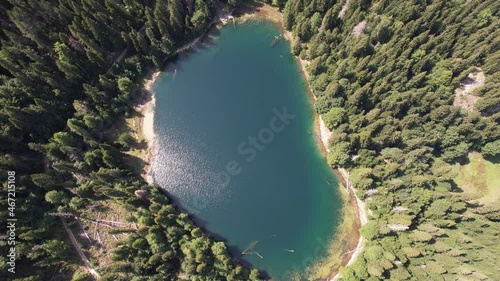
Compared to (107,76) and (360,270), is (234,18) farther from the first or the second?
(360,270)

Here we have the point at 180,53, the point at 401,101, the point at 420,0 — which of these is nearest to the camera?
the point at 401,101

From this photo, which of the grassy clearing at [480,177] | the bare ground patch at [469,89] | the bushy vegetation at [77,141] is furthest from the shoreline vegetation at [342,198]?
the bare ground patch at [469,89]

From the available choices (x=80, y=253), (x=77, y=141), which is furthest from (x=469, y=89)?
(x=80, y=253)

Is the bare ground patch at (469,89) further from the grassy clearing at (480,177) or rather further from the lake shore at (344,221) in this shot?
the lake shore at (344,221)

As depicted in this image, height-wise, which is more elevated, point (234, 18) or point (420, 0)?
point (420, 0)

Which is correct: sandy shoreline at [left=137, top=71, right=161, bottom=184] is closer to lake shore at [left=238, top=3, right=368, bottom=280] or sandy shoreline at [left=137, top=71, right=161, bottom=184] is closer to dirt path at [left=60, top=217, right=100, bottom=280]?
dirt path at [left=60, top=217, right=100, bottom=280]

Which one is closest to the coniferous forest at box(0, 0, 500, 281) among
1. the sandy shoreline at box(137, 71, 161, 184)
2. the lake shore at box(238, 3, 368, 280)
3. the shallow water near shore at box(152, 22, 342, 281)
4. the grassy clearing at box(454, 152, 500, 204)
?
the sandy shoreline at box(137, 71, 161, 184)

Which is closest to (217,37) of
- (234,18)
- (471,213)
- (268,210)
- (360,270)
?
(234,18)
